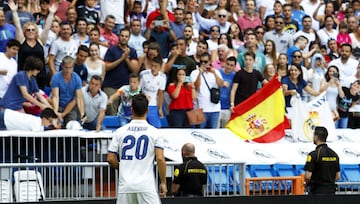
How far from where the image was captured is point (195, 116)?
21.0 metres

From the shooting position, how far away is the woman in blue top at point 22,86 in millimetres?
18547

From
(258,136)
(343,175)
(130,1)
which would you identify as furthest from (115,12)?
(343,175)

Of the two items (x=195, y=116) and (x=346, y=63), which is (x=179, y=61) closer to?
(x=195, y=116)

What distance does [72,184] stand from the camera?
16.9m

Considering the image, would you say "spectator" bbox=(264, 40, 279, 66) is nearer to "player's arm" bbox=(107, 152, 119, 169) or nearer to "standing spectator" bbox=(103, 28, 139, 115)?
"standing spectator" bbox=(103, 28, 139, 115)

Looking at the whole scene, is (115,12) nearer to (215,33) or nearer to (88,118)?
(215,33)

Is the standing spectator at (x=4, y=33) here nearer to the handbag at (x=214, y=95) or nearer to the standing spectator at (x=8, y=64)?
the standing spectator at (x=8, y=64)

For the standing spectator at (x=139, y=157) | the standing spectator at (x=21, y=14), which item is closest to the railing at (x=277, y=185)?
the standing spectator at (x=139, y=157)

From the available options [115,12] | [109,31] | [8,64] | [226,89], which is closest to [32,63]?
[8,64]

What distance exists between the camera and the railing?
1817cm

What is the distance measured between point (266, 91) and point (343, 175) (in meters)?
2.38

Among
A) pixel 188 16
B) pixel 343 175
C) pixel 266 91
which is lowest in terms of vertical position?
pixel 343 175

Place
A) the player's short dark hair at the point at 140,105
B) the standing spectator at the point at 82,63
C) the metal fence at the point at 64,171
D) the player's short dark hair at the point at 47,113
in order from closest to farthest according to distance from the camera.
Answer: the player's short dark hair at the point at 140,105 → the metal fence at the point at 64,171 → the player's short dark hair at the point at 47,113 → the standing spectator at the point at 82,63

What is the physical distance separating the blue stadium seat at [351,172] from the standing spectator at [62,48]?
5.59 metres
